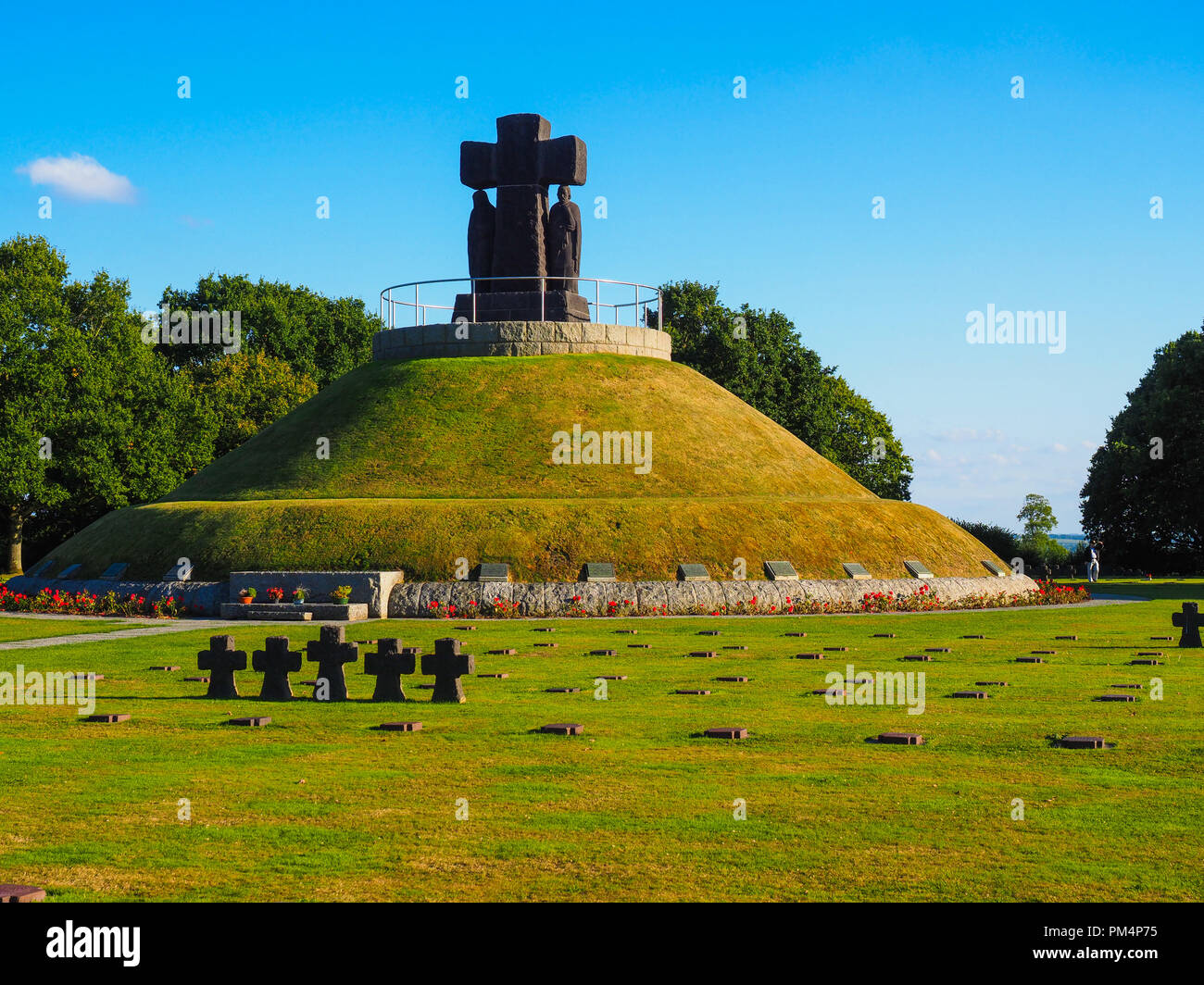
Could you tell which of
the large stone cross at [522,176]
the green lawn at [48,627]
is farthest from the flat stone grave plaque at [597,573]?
the large stone cross at [522,176]

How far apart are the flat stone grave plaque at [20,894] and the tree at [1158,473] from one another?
68.7 meters

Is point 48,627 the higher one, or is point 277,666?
point 277,666

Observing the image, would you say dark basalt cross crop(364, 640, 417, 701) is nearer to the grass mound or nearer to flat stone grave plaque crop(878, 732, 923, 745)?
flat stone grave plaque crop(878, 732, 923, 745)

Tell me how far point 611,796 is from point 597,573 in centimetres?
2658

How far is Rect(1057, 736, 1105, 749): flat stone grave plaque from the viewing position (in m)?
14.1

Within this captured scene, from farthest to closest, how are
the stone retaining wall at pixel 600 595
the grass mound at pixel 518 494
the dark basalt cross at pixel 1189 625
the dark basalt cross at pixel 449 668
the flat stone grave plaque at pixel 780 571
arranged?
the grass mound at pixel 518 494 → the flat stone grave plaque at pixel 780 571 → the stone retaining wall at pixel 600 595 → the dark basalt cross at pixel 1189 625 → the dark basalt cross at pixel 449 668

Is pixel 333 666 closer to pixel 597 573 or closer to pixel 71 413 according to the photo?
pixel 597 573

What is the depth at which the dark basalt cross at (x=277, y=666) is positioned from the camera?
19078 millimetres

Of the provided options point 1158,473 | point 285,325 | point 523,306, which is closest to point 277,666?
point 523,306

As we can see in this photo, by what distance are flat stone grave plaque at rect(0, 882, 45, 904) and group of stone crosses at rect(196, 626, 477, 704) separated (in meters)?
10.1

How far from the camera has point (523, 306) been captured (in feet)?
175

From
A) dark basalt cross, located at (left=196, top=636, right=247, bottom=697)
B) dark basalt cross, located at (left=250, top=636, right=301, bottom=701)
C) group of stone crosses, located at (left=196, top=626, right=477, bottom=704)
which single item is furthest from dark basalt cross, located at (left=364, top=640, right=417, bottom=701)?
dark basalt cross, located at (left=196, top=636, right=247, bottom=697)

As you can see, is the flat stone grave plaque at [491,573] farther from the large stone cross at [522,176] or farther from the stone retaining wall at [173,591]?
the large stone cross at [522,176]

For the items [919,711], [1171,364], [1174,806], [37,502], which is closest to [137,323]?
[37,502]
